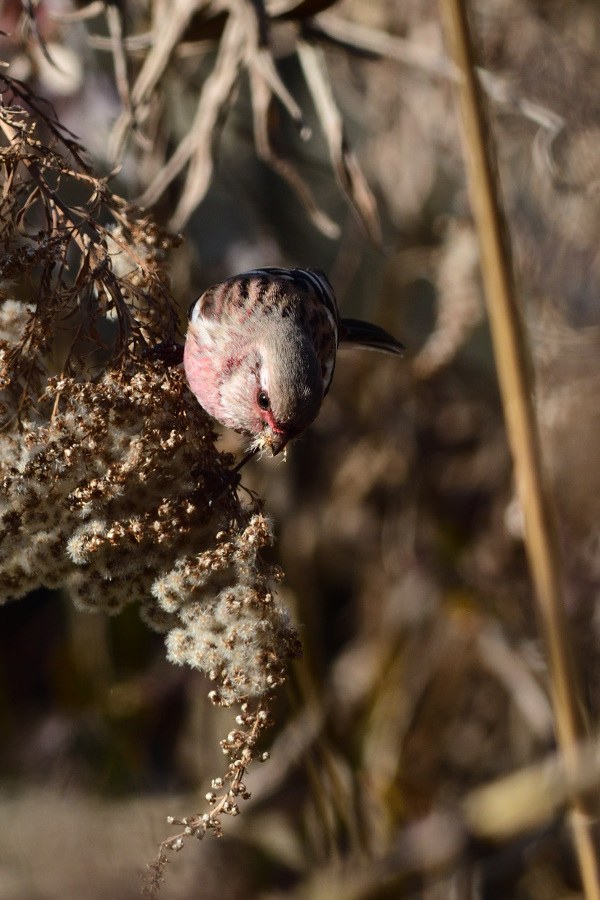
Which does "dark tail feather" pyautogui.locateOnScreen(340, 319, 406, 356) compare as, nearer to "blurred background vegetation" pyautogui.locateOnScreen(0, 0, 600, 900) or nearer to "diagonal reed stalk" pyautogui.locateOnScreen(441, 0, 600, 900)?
"blurred background vegetation" pyautogui.locateOnScreen(0, 0, 600, 900)

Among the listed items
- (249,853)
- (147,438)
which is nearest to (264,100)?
(147,438)

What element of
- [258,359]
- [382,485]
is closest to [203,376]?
[258,359]

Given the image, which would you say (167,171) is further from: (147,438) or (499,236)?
(147,438)

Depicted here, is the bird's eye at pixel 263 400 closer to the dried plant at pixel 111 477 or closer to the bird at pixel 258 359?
the bird at pixel 258 359

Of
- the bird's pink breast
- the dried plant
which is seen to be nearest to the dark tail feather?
the bird's pink breast

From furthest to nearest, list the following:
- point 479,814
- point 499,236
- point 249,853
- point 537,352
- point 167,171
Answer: point 537,352 → point 249,853 → point 167,171 → point 499,236 → point 479,814

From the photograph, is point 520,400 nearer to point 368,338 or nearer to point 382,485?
point 368,338

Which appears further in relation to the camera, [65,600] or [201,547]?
[65,600]
